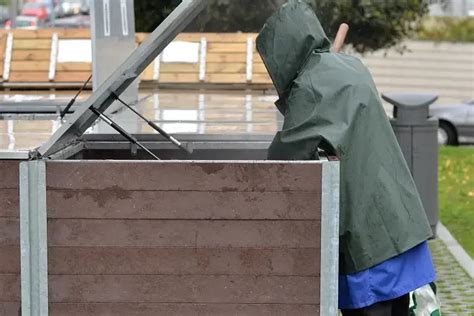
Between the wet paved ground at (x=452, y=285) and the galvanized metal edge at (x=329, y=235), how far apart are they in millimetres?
3763

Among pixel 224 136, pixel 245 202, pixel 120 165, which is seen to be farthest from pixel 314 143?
pixel 224 136

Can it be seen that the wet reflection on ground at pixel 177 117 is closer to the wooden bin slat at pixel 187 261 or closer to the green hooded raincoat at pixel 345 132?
the wooden bin slat at pixel 187 261

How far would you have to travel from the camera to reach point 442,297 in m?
8.04

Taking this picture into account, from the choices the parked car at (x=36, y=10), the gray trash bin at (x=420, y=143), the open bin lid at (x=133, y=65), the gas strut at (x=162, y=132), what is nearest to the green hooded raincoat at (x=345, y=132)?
the open bin lid at (x=133, y=65)

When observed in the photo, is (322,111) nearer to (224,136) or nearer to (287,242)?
(287,242)

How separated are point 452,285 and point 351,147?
4627mm

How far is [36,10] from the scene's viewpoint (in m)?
31.1

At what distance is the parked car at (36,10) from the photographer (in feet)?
97.4

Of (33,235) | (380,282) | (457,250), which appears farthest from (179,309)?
(457,250)

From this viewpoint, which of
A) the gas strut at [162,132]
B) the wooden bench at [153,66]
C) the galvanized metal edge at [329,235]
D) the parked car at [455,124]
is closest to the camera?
the galvanized metal edge at [329,235]

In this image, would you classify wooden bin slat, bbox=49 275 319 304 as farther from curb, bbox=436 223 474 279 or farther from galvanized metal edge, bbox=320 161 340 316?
curb, bbox=436 223 474 279

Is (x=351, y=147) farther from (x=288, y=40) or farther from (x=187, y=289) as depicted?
(x=187, y=289)

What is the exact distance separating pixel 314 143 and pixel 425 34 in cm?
2811

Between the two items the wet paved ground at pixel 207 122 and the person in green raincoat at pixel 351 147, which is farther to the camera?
the wet paved ground at pixel 207 122
